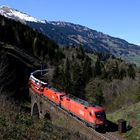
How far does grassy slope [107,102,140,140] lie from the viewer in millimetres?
40550

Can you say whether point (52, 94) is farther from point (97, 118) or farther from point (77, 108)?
point (97, 118)

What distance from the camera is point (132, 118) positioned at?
A: 151 ft

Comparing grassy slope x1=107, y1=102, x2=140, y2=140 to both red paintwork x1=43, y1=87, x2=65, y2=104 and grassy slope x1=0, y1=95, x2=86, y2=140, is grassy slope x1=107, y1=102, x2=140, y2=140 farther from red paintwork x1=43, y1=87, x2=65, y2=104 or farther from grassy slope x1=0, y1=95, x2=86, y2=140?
grassy slope x1=0, y1=95, x2=86, y2=140

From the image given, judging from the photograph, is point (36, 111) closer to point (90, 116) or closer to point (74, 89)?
point (90, 116)

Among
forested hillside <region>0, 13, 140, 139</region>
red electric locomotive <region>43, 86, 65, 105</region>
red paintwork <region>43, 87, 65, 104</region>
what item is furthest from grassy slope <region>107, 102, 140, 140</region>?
forested hillside <region>0, 13, 140, 139</region>

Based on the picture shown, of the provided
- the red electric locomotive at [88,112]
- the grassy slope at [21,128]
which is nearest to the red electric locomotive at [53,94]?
the red electric locomotive at [88,112]

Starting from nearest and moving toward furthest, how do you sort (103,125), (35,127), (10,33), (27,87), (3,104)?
(35,127), (3,104), (103,125), (27,87), (10,33)

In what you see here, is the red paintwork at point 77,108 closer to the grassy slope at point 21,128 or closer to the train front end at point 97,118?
the train front end at point 97,118

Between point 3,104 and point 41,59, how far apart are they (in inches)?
5273

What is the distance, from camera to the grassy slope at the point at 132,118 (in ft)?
133

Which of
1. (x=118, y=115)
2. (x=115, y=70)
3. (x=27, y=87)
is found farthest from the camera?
(x=115, y=70)

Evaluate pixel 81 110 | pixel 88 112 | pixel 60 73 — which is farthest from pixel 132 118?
pixel 60 73

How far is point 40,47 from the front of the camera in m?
171

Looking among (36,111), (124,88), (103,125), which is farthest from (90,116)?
Result: (124,88)
